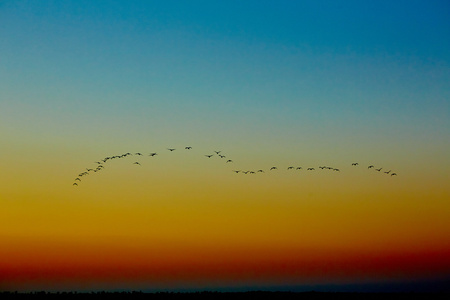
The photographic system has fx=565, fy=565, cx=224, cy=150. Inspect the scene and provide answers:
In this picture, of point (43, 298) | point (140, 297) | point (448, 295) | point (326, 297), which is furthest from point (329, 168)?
point (43, 298)

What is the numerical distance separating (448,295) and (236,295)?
24.9 meters

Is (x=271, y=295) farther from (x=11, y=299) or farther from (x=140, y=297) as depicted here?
(x=11, y=299)

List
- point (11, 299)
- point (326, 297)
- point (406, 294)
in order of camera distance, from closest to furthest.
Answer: point (11, 299), point (326, 297), point (406, 294)

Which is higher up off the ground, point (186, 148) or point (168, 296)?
point (186, 148)

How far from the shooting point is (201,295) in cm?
6588

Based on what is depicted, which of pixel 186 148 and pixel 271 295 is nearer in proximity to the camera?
pixel 186 148

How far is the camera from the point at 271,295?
66.1 meters

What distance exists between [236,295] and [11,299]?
24502 millimetres

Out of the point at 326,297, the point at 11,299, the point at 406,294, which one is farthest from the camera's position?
the point at 406,294

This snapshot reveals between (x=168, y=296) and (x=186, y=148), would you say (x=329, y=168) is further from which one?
(x=168, y=296)

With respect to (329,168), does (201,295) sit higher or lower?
lower

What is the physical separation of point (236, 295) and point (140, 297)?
36.0 ft

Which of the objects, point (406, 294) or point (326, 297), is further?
point (406, 294)

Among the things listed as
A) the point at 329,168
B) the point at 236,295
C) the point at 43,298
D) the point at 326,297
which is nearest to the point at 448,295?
the point at 326,297
